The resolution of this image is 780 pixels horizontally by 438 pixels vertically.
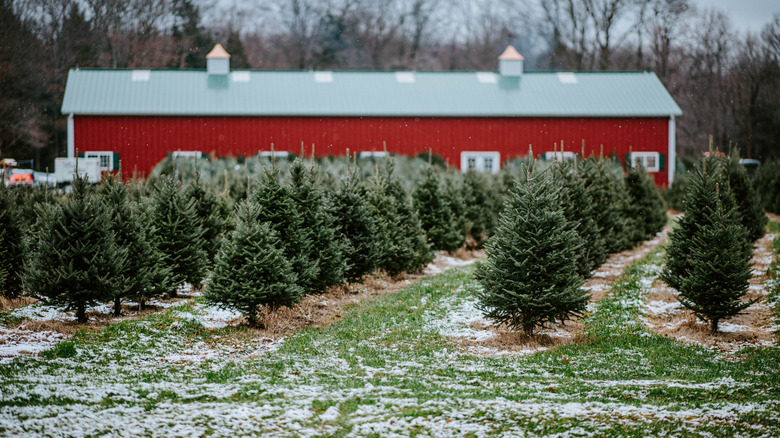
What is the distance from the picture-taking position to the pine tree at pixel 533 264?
39.6 ft

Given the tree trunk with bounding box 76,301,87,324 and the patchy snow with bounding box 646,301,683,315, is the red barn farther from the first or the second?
the tree trunk with bounding box 76,301,87,324

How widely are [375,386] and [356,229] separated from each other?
8.26 m

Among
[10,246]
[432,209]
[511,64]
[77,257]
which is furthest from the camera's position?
[511,64]

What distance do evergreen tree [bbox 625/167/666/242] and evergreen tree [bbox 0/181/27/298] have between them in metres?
17.5

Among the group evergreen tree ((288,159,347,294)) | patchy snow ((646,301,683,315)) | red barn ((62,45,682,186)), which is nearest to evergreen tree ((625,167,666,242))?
patchy snow ((646,301,683,315))

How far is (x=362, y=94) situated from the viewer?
40188 millimetres

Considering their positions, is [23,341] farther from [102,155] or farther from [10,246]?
[102,155]

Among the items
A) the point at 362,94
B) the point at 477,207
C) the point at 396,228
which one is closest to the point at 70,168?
the point at 362,94

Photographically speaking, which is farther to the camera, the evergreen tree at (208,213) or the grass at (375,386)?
the evergreen tree at (208,213)

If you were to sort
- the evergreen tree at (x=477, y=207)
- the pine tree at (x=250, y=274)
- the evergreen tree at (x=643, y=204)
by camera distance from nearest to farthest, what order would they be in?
the pine tree at (x=250, y=274) < the evergreen tree at (x=643, y=204) < the evergreen tree at (x=477, y=207)

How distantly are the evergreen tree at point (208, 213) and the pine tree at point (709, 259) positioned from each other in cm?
1028

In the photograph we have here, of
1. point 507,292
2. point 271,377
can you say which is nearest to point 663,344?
point 507,292

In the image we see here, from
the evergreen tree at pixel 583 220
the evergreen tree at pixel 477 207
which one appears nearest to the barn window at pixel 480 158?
the evergreen tree at pixel 477 207

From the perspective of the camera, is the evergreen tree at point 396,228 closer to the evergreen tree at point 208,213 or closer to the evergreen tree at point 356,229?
the evergreen tree at point 356,229
